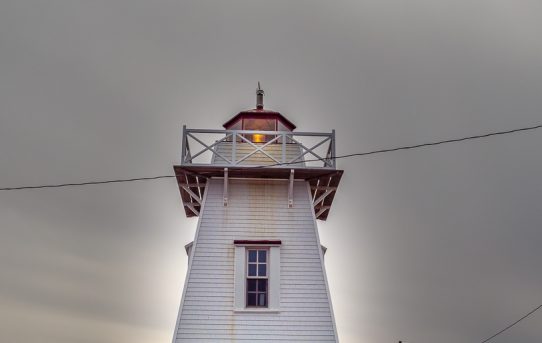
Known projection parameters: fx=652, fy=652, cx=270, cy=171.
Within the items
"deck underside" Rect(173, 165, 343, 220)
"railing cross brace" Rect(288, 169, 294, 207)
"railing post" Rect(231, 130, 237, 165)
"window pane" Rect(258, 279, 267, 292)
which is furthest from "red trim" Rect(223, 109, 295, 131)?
"window pane" Rect(258, 279, 267, 292)

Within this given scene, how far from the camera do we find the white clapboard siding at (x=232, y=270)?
19438mm

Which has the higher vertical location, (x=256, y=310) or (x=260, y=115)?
(x=260, y=115)

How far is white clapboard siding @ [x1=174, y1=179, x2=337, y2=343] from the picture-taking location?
1944 cm

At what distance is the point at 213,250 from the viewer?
20.5 meters

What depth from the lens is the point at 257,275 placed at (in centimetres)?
2039

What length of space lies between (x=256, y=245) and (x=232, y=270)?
1.09m

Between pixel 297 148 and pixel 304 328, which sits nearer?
pixel 304 328

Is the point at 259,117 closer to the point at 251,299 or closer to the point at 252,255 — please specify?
the point at 252,255

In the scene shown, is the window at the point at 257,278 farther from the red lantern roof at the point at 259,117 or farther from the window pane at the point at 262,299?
the red lantern roof at the point at 259,117

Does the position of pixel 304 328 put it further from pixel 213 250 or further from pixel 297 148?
pixel 297 148

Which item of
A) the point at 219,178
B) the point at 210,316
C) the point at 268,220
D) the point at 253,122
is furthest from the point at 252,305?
the point at 253,122

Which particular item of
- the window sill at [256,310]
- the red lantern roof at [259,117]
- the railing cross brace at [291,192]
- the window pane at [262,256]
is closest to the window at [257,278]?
the window pane at [262,256]

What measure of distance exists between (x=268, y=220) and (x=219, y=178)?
215 cm

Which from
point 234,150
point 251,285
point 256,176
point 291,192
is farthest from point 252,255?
point 234,150
